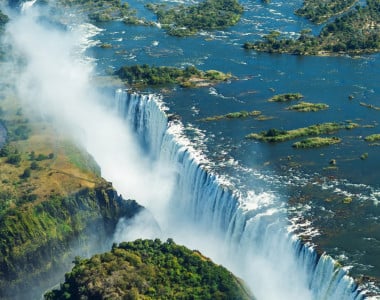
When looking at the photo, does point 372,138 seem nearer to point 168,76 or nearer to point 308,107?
point 308,107

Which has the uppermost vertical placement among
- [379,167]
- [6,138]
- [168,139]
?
[379,167]

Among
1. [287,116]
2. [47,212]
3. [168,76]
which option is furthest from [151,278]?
[168,76]

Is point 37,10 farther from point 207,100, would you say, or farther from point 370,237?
point 370,237

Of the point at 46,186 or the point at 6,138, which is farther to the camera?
the point at 6,138

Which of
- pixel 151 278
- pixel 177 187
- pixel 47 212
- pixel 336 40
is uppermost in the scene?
pixel 336 40

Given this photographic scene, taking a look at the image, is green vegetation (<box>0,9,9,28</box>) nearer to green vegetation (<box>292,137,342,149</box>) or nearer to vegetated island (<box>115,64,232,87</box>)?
vegetated island (<box>115,64,232,87</box>)

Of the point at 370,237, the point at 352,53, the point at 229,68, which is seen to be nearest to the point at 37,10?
the point at 229,68
